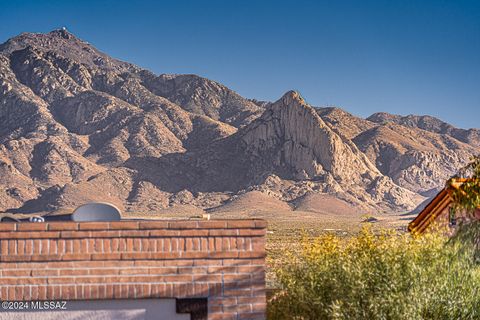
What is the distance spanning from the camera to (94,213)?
10.6 metres

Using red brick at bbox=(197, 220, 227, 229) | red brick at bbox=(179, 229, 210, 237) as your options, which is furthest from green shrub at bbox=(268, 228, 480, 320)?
red brick at bbox=(179, 229, 210, 237)

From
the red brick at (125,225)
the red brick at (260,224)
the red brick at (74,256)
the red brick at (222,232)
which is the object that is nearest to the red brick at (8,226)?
the red brick at (74,256)

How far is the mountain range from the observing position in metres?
123

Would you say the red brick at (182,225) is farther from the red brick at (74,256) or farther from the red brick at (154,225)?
the red brick at (74,256)

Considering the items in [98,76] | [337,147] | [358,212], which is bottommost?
[358,212]

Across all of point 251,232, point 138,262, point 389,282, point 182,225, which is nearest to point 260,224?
point 251,232

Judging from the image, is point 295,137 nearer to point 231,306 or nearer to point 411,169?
point 411,169

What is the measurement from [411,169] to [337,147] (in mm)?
26953

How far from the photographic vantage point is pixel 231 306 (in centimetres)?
897

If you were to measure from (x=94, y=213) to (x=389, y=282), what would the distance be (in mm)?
4532

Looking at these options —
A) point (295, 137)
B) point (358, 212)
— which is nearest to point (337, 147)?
point (295, 137)

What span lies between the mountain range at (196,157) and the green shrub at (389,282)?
99.7 metres

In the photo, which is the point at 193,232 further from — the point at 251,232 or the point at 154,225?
the point at 251,232

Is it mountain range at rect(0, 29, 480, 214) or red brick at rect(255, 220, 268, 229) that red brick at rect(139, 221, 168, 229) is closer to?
red brick at rect(255, 220, 268, 229)
